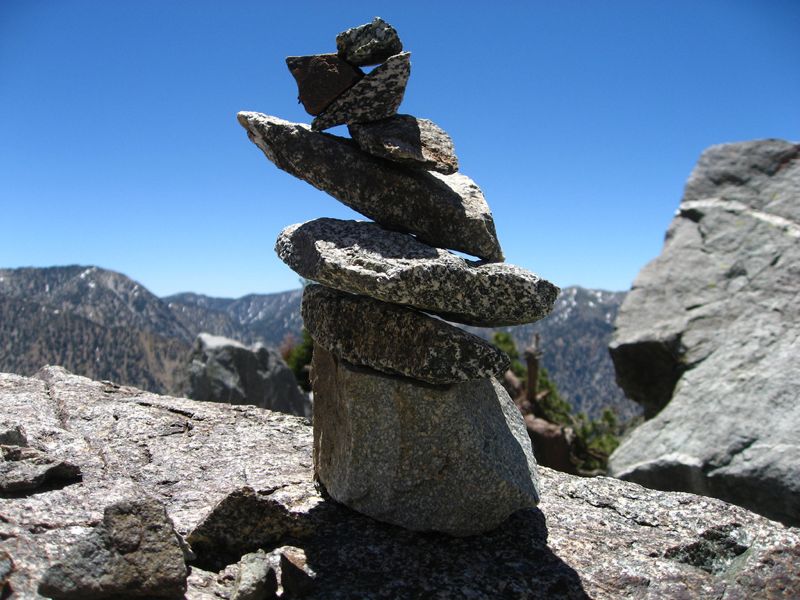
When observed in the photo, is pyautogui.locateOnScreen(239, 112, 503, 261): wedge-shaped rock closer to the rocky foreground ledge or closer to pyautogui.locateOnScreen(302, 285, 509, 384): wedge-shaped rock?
pyautogui.locateOnScreen(302, 285, 509, 384): wedge-shaped rock

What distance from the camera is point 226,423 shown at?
12.0 meters

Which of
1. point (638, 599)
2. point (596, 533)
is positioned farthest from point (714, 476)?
point (638, 599)

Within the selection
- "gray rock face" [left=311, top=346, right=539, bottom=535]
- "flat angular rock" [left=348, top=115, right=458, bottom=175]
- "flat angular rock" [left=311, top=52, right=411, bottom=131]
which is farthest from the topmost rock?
"gray rock face" [left=311, top=346, right=539, bottom=535]

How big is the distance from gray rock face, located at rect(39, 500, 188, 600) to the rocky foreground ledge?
0.01 m

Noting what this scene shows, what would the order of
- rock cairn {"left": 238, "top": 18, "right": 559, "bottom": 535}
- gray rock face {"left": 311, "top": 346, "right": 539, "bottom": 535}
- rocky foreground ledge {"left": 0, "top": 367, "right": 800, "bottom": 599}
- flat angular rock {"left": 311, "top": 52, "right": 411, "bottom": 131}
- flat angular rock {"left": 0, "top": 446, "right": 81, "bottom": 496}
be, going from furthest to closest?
flat angular rock {"left": 311, "top": 52, "right": 411, "bottom": 131}
gray rock face {"left": 311, "top": 346, "right": 539, "bottom": 535}
rock cairn {"left": 238, "top": 18, "right": 559, "bottom": 535}
flat angular rock {"left": 0, "top": 446, "right": 81, "bottom": 496}
rocky foreground ledge {"left": 0, "top": 367, "right": 800, "bottom": 599}

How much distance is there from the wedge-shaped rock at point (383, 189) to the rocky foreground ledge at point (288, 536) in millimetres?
3566

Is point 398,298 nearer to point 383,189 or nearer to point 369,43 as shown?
point 383,189

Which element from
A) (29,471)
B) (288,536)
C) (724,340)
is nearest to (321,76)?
(288,536)

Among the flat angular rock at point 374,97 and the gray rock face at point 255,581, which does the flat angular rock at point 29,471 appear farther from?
the flat angular rock at point 374,97

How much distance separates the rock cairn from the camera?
780 cm

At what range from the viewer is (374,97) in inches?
332

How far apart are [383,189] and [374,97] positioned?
1106mm

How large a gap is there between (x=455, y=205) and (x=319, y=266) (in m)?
1.88

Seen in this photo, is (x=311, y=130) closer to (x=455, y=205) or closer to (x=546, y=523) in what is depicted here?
(x=455, y=205)
